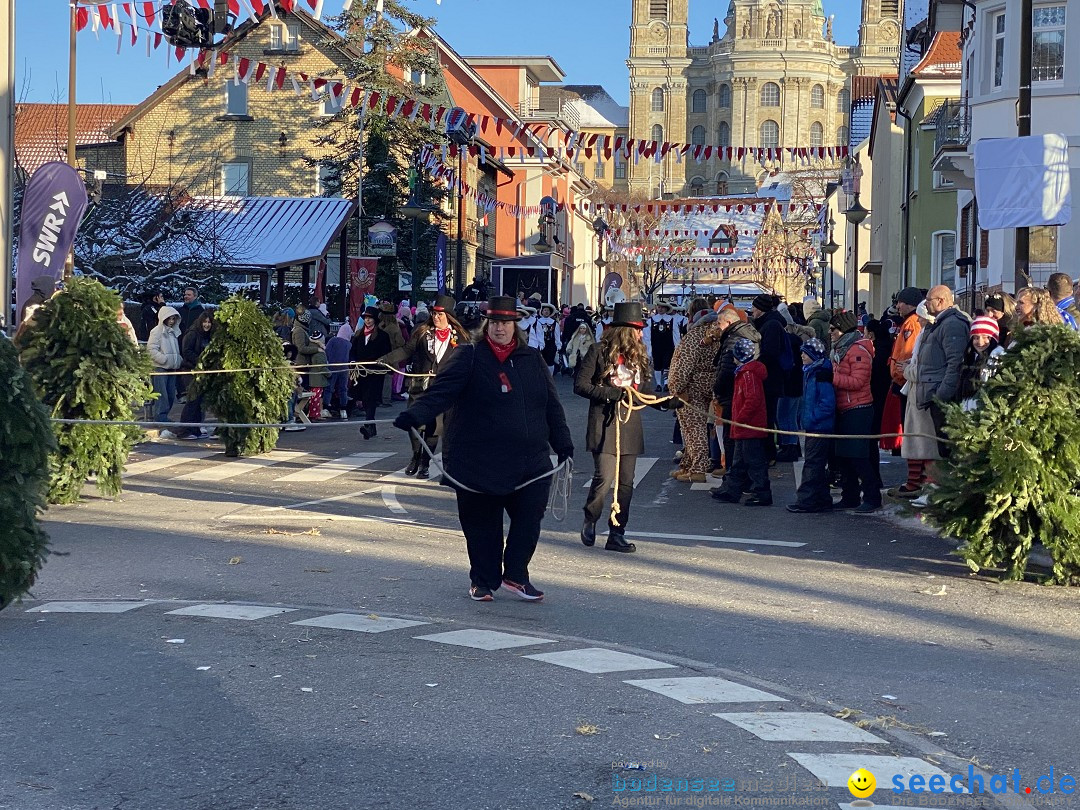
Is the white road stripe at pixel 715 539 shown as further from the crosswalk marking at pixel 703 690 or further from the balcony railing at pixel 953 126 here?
the balcony railing at pixel 953 126

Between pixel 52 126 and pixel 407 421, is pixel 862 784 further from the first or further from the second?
pixel 52 126

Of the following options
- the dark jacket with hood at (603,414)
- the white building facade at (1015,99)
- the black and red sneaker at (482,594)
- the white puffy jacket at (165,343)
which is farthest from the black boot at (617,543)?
the white building facade at (1015,99)

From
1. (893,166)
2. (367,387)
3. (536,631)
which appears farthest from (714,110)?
(536,631)

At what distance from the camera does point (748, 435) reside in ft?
43.9

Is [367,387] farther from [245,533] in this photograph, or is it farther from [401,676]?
[401,676]

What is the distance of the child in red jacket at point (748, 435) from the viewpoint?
527 inches

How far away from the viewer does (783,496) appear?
46.2ft

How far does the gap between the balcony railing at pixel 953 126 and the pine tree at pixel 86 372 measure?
20.1 meters

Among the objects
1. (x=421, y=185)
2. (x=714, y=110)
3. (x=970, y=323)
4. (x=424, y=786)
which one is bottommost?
(x=424, y=786)

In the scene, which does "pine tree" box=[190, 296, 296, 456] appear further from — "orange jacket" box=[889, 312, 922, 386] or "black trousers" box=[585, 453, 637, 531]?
"orange jacket" box=[889, 312, 922, 386]

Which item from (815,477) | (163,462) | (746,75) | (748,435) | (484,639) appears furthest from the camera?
(746,75)

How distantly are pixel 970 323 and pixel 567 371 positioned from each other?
1016 inches

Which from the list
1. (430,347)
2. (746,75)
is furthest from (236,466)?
(746,75)

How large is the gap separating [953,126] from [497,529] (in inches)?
960
